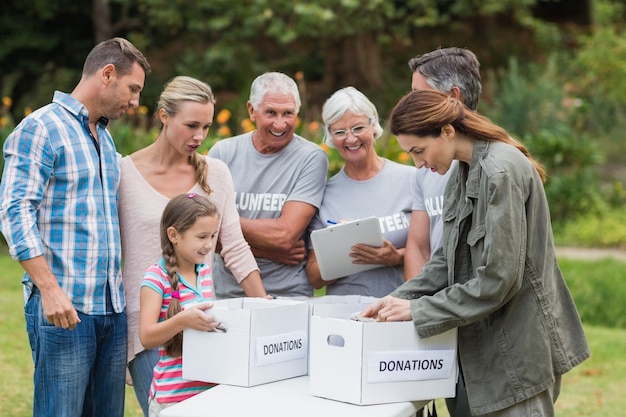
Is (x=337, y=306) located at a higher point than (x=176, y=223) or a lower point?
lower

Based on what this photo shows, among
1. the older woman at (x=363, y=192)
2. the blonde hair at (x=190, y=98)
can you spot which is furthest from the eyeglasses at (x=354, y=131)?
the blonde hair at (x=190, y=98)

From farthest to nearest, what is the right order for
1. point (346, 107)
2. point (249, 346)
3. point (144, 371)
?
point (346, 107), point (144, 371), point (249, 346)

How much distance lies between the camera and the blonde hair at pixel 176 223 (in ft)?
10.3

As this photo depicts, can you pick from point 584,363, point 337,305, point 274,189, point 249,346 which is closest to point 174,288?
point 249,346

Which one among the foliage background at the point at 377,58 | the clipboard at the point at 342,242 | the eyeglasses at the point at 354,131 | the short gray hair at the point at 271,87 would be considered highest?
the foliage background at the point at 377,58

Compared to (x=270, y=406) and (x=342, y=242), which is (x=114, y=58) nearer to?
(x=342, y=242)

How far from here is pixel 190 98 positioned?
3473mm

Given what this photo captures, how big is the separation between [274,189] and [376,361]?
4.58 feet

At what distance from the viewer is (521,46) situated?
18.2 metres

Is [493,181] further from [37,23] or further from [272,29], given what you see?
[37,23]

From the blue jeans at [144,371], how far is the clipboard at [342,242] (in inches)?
29.7

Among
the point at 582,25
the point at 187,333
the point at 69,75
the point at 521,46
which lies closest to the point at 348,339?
the point at 187,333

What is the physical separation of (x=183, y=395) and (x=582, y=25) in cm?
1826

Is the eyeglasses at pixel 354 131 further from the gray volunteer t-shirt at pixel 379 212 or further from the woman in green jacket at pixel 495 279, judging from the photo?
the woman in green jacket at pixel 495 279
